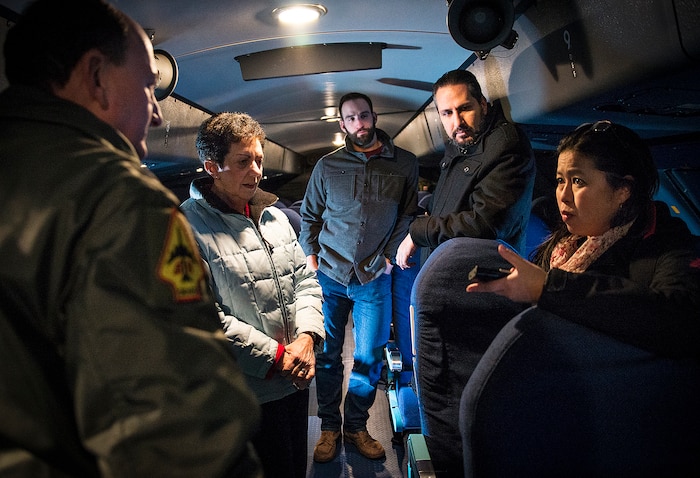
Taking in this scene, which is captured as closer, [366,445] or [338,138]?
[366,445]

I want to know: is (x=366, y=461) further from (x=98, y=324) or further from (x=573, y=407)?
(x=98, y=324)

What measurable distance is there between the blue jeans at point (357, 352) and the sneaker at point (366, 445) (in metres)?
0.05

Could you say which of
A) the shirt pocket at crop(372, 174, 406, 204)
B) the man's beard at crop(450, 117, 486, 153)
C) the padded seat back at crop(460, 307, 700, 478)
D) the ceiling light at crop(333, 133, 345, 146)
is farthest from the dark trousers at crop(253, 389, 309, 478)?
the ceiling light at crop(333, 133, 345, 146)

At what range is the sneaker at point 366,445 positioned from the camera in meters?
3.31

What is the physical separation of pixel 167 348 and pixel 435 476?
1.18 m

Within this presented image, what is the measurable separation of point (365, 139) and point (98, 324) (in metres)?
2.75

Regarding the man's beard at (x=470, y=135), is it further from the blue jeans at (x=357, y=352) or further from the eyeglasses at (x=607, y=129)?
the blue jeans at (x=357, y=352)

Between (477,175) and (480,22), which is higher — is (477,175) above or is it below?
below

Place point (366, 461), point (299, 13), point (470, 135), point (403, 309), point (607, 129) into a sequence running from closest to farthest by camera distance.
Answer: point (607, 129) → point (470, 135) → point (299, 13) → point (366, 461) → point (403, 309)

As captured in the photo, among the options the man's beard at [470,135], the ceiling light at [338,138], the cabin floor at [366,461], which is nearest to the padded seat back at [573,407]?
the man's beard at [470,135]

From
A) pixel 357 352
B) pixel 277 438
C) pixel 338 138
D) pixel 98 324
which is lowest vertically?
pixel 357 352

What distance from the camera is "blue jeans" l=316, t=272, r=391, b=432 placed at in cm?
340

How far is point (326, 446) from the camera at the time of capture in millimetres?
3326

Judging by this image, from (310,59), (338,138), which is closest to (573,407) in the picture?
(310,59)
